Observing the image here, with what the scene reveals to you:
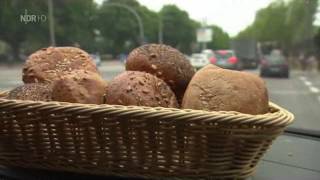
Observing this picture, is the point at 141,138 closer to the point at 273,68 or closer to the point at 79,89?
the point at 79,89

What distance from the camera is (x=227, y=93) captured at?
211 centimetres

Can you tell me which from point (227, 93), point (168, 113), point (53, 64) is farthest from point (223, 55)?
point (168, 113)

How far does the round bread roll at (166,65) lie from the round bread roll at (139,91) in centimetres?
16

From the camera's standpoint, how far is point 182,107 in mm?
2217

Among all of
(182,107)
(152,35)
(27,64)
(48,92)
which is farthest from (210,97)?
(152,35)

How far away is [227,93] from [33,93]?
671 mm

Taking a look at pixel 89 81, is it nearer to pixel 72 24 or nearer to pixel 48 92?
pixel 48 92

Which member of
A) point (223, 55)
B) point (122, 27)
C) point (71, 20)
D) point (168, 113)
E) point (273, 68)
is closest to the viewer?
point (168, 113)

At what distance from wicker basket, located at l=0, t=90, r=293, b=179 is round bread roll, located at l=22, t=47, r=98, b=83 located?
0.34m

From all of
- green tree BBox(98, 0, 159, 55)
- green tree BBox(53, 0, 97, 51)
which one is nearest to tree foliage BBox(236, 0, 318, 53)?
green tree BBox(98, 0, 159, 55)

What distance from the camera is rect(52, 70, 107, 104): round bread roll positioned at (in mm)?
2209

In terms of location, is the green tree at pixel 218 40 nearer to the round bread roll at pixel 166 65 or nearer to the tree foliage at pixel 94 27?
the tree foliage at pixel 94 27

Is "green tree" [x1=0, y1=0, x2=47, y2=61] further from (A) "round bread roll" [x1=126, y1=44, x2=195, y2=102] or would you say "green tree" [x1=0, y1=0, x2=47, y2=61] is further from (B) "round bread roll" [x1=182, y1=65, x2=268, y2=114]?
(B) "round bread roll" [x1=182, y1=65, x2=268, y2=114]

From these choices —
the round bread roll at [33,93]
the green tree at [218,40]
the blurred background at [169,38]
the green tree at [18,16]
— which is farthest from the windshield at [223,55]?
the green tree at [218,40]
